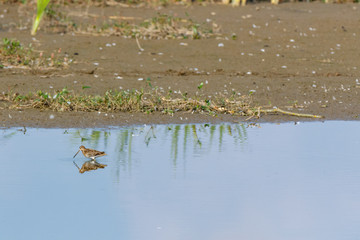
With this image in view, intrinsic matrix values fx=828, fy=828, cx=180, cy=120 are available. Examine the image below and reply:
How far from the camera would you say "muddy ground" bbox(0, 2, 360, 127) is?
9.51 metres

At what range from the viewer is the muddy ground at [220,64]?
9508 millimetres

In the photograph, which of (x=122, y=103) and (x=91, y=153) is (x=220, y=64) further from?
(x=91, y=153)

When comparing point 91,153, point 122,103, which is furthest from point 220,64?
point 91,153

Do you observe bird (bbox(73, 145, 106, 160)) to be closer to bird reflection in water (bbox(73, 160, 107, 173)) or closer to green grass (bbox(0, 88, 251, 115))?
bird reflection in water (bbox(73, 160, 107, 173))

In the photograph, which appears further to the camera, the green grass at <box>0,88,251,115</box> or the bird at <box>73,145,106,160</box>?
the green grass at <box>0,88,251,115</box>

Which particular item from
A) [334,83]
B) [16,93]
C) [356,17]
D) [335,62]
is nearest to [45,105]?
[16,93]

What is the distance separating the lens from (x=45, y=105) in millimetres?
9094

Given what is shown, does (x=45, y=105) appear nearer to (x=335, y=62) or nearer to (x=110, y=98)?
(x=110, y=98)

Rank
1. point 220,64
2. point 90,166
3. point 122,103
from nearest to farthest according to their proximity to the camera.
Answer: point 90,166 → point 122,103 → point 220,64

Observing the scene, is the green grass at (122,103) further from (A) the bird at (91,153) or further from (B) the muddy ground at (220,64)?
(A) the bird at (91,153)

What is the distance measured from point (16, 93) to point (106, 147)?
2.34m

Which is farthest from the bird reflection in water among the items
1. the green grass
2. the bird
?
the green grass

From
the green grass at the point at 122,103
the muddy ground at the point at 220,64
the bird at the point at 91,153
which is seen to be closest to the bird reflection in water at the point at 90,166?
the bird at the point at 91,153

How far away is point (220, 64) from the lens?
38.9 ft
